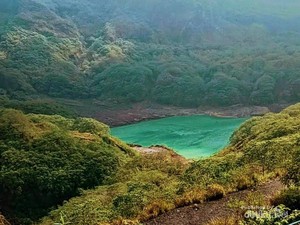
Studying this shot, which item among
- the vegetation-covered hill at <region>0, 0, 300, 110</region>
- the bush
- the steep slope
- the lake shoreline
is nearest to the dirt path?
the steep slope

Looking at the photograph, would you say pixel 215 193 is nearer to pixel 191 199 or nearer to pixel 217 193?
pixel 217 193

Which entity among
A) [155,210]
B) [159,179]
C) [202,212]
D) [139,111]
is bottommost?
[139,111]

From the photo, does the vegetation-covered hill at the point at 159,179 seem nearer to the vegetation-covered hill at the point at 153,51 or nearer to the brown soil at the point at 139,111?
the brown soil at the point at 139,111

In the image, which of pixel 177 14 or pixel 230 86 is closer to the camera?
pixel 230 86

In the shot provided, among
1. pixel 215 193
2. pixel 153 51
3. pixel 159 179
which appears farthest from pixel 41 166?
pixel 153 51

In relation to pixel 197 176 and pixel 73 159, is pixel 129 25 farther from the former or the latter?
pixel 197 176

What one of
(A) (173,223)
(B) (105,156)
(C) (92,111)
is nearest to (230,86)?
(C) (92,111)
